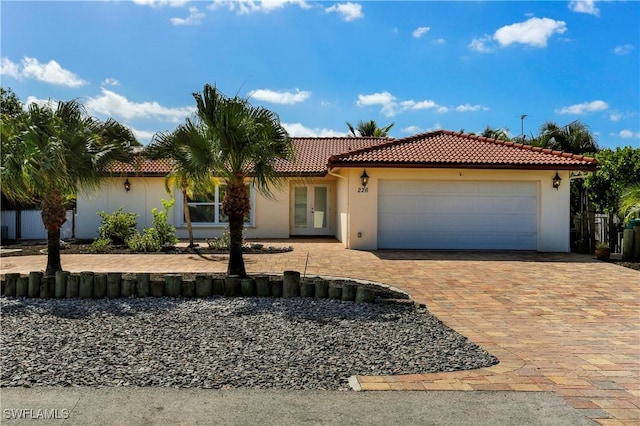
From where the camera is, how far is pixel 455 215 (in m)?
16.3

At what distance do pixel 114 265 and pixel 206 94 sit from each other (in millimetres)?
5761

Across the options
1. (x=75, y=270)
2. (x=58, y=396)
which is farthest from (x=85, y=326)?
(x=75, y=270)

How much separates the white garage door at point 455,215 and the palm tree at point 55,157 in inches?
362

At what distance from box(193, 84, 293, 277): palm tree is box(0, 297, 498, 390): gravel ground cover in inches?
75.8

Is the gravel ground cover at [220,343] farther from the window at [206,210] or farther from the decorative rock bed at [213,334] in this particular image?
the window at [206,210]

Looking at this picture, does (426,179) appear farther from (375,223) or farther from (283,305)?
(283,305)

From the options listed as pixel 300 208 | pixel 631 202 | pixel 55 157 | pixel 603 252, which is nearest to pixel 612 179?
pixel 631 202

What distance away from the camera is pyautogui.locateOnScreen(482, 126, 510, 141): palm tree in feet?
103

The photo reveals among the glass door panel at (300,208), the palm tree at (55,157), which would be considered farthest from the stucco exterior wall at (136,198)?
the palm tree at (55,157)

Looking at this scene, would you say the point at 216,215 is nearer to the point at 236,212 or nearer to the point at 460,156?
the point at 460,156

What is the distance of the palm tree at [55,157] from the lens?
8.15m

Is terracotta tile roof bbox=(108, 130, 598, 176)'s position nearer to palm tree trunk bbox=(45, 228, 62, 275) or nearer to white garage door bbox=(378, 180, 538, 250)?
white garage door bbox=(378, 180, 538, 250)

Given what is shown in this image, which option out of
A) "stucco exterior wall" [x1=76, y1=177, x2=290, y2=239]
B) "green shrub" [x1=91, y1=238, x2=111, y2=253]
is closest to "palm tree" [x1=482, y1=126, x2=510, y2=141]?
"stucco exterior wall" [x1=76, y1=177, x2=290, y2=239]

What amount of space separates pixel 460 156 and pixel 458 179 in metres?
0.76
